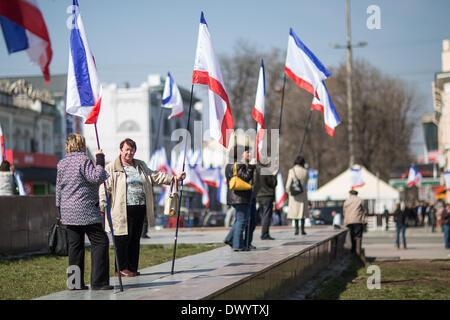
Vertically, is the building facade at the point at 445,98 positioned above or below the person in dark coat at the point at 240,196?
above

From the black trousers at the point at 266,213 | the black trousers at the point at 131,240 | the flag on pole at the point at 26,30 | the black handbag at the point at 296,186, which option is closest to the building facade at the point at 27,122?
the black handbag at the point at 296,186

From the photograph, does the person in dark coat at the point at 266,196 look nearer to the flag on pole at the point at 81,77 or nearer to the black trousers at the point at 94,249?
the black trousers at the point at 94,249

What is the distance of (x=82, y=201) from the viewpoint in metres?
7.79

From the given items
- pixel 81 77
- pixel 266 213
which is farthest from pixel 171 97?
pixel 81 77

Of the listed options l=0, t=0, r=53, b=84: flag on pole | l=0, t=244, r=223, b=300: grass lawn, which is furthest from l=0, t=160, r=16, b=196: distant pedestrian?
l=0, t=0, r=53, b=84: flag on pole

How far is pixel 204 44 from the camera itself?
977 centimetres

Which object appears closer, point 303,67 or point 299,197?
point 303,67

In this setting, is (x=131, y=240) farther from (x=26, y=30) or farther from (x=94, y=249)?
(x=26, y=30)

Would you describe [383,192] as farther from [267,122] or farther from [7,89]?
[7,89]

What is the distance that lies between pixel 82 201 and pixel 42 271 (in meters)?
3.29

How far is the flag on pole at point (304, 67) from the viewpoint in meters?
13.7

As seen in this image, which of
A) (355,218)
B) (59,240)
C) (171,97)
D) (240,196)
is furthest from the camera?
(171,97)

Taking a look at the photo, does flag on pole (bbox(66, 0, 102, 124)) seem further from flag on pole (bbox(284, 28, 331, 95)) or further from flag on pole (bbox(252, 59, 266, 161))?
flag on pole (bbox(284, 28, 331, 95))

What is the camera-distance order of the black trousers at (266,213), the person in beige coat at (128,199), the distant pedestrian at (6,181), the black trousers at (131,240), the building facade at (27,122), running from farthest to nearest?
the building facade at (27,122) < the black trousers at (266,213) < the distant pedestrian at (6,181) < the black trousers at (131,240) < the person in beige coat at (128,199)
